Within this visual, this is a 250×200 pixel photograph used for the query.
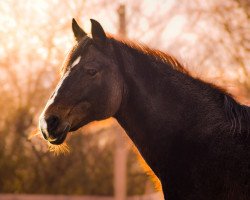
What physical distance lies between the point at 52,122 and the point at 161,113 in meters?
0.99

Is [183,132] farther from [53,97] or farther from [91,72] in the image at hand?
[53,97]

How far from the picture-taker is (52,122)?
15.2 ft

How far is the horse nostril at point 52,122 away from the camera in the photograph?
15.1 feet

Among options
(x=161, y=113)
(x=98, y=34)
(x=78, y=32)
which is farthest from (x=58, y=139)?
(x=78, y=32)

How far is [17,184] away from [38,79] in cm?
418

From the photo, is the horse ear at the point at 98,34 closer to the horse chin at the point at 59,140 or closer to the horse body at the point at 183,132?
the horse body at the point at 183,132

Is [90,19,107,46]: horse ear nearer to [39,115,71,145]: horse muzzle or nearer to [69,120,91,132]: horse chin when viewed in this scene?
[69,120,91,132]: horse chin

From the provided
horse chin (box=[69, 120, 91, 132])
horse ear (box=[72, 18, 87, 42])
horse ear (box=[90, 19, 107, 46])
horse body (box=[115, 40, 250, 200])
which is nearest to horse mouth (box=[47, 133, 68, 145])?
horse chin (box=[69, 120, 91, 132])

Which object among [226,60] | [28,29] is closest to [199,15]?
[226,60]

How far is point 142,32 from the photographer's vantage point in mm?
19203

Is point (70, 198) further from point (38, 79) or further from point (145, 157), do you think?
point (145, 157)

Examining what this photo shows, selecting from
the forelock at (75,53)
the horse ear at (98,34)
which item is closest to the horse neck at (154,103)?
the horse ear at (98,34)

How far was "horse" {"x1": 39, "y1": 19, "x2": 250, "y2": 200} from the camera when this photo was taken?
14.3 ft

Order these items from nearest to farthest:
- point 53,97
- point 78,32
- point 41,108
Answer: point 53,97 → point 78,32 → point 41,108
